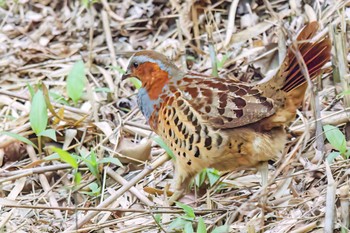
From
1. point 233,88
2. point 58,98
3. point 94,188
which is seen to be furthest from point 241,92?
point 58,98

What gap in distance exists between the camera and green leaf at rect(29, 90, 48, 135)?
409 centimetres

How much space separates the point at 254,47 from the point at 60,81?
4.73 feet

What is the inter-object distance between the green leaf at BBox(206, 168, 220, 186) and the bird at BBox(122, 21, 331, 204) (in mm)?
176

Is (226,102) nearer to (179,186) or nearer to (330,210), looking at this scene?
(179,186)

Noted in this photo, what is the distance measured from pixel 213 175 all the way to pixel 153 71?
0.64 meters

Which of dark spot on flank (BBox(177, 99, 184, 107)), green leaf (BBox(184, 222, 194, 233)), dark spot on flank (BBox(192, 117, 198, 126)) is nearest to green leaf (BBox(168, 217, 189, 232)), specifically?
green leaf (BBox(184, 222, 194, 233))

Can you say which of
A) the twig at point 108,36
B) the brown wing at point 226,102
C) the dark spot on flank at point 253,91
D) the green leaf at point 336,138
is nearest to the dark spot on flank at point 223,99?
the brown wing at point 226,102

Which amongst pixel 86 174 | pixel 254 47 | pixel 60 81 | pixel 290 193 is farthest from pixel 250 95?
pixel 60 81

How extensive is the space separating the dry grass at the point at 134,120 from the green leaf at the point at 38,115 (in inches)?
8.7

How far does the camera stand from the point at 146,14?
5.68 m

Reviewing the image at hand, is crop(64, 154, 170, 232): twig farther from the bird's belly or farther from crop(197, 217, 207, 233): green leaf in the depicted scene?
crop(197, 217, 207, 233): green leaf

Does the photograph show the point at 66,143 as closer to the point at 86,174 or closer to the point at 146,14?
the point at 86,174

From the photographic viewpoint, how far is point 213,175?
3791 mm

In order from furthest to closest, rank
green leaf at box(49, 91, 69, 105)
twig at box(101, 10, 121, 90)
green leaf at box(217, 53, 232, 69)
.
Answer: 1. twig at box(101, 10, 121, 90)
2. green leaf at box(49, 91, 69, 105)
3. green leaf at box(217, 53, 232, 69)
